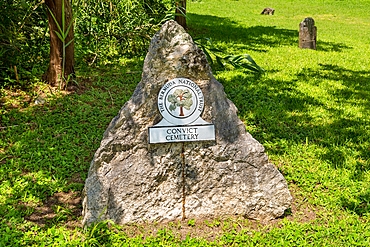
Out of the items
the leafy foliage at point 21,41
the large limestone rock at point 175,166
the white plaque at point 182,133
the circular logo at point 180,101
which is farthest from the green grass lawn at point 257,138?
the circular logo at point 180,101

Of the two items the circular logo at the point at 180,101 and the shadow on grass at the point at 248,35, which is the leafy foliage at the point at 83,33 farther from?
the circular logo at the point at 180,101

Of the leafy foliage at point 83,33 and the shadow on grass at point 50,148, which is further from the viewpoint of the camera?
the leafy foliage at point 83,33

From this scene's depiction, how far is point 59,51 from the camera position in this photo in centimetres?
602

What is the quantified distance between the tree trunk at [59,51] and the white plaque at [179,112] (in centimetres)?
304

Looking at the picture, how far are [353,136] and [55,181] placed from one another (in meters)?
3.51

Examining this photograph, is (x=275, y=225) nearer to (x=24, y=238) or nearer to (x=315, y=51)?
(x=24, y=238)

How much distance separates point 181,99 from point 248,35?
8.99 m

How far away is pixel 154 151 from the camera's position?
3.30 metres

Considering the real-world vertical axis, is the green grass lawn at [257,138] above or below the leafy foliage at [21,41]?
below

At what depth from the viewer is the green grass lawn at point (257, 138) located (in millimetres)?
3258

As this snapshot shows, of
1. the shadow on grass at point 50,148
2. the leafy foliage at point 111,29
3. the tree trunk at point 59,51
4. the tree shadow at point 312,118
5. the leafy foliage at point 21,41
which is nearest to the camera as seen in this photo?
the shadow on grass at point 50,148

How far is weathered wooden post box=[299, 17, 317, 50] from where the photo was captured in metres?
9.80

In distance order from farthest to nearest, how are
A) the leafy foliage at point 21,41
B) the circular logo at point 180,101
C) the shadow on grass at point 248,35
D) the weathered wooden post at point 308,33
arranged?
the shadow on grass at point 248,35
the weathered wooden post at point 308,33
the leafy foliage at point 21,41
the circular logo at point 180,101

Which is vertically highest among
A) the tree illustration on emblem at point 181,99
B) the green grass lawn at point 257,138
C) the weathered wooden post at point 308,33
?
the weathered wooden post at point 308,33
